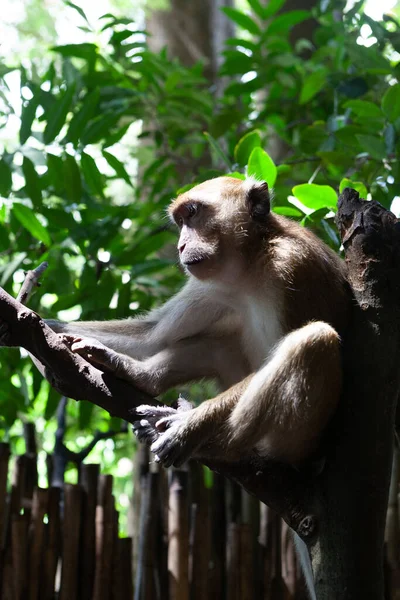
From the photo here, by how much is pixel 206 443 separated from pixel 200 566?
1253 millimetres

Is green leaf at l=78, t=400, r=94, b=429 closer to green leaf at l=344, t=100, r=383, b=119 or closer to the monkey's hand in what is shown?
the monkey's hand

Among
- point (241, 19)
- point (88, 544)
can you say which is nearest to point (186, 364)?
point (88, 544)

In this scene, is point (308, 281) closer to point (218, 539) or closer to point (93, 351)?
point (93, 351)

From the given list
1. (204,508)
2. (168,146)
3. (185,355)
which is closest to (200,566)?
(204,508)

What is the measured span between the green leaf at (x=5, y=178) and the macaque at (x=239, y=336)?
82 cm

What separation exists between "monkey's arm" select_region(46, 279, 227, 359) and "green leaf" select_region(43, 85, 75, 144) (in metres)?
1.05

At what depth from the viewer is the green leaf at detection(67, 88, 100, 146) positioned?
11.8 feet

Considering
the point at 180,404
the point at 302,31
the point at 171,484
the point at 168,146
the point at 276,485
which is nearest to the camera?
the point at 276,485

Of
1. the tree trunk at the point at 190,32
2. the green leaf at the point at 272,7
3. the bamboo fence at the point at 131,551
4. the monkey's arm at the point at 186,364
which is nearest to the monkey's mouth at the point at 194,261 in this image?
the monkey's arm at the point at 186,364

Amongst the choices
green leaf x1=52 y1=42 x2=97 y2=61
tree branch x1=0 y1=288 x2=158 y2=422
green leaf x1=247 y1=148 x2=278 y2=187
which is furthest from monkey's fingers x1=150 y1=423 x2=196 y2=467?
green leaf x1=52 y1=42 x2=97 y2=61

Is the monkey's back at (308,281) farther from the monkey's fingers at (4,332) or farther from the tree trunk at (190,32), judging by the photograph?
the tree trunk at (190,32)

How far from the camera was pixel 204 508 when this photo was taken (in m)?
3.62

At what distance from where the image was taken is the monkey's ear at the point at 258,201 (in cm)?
296

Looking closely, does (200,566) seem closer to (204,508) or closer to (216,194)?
(204,508)
